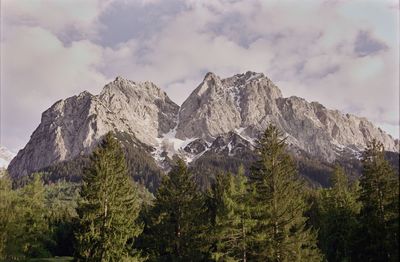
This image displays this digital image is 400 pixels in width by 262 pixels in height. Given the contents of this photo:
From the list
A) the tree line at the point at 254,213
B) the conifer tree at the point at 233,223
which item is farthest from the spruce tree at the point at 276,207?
the conifer tree at the point at 233,223

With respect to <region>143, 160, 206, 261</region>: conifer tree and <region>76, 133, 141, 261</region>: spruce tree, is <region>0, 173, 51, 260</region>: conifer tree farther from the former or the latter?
<region>143, 160, 206, 261</region>: conifer tree

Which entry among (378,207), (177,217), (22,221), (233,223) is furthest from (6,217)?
(378,207)

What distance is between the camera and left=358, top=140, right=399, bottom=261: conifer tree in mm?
31844

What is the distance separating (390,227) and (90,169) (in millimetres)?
24116

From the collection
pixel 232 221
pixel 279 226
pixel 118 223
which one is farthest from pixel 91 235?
pixel 279 226

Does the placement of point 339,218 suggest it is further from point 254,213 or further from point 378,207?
point 254,213

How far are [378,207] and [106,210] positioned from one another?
72.0 ft

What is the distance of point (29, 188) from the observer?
2014 inches

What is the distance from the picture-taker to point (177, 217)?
4350 centimetres

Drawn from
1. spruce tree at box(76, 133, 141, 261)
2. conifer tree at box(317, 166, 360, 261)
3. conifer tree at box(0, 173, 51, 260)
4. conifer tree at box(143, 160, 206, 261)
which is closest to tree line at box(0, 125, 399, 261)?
spruce tree at box(76, 133, 141, 261)

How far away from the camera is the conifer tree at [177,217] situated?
140ft

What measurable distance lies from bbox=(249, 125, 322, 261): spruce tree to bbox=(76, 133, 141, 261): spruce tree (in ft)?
33.3

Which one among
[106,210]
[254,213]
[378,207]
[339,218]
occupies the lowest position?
[106,210]

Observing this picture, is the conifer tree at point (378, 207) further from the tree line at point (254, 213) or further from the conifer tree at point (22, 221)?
the conifer tree at point (22, 221)
